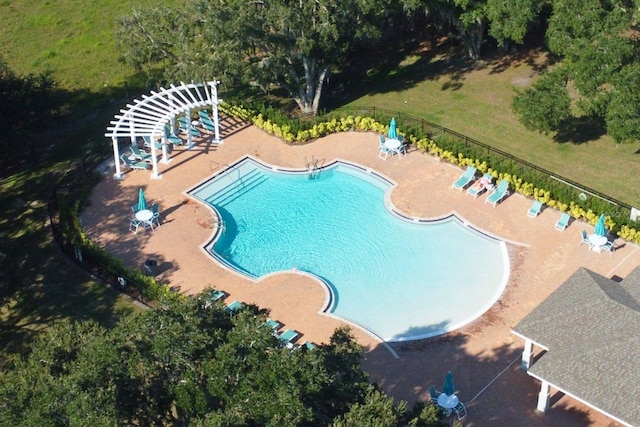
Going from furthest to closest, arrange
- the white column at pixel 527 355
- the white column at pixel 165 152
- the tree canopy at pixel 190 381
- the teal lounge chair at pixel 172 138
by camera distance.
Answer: the teal lounge chair at pixel 172 138 → the white column at pixel 165 152 → the white column at pixel 527 355 → the tree canopy at pixel 190 381

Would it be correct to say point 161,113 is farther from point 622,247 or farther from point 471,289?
point 622,247

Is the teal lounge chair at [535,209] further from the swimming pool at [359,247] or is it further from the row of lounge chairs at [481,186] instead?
the swimming pool at [359,247]

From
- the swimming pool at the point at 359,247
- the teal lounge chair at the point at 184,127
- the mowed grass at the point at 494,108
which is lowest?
the swimming pool at the point at 359,247

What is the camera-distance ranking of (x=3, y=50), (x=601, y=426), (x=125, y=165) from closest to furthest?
(x=601, y=426), (x=125, y=165), (x=3, y=50)

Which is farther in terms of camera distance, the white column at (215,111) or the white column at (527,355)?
the white column at (215,111)

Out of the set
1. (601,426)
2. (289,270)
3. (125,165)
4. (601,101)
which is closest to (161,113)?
(125,165)

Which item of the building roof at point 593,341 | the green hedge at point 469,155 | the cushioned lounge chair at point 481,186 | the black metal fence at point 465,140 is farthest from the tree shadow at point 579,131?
the building roof at point 593,341

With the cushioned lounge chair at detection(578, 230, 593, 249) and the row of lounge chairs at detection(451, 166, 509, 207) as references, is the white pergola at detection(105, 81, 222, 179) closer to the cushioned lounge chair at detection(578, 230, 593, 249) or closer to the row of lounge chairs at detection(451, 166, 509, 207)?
the row of lounge chairs at detection(451, 166, 509, 207)
